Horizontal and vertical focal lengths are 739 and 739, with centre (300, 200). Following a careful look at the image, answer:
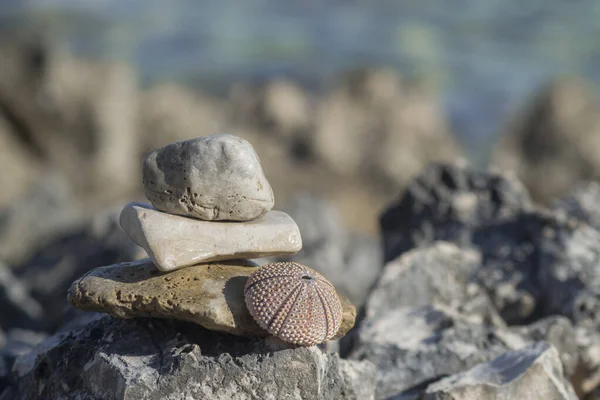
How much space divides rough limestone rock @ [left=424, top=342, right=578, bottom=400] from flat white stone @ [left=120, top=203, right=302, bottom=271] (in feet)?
3.49

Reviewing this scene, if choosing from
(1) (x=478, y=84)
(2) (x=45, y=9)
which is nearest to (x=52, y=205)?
(2) (x=45, y=9)

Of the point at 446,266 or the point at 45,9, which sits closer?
the point at 446,266

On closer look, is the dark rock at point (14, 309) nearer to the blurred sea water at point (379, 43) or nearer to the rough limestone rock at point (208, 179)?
the rough limestone rock at point (208, 179)

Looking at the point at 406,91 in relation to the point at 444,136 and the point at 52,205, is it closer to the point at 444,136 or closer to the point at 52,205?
the point at 444,136

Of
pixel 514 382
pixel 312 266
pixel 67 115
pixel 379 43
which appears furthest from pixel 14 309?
pixel 379 43

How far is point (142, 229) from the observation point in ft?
11.6

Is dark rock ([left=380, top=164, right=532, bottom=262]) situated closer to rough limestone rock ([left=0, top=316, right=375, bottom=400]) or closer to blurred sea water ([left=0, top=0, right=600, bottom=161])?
rough limestone rock ([left=0, top=316, right=375, bottom=400])

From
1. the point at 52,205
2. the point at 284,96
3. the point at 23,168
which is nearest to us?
the point at 52,205

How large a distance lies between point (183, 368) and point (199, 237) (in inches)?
25.7

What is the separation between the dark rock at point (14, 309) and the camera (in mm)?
6418

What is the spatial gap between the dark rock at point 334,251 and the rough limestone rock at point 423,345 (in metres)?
1.40

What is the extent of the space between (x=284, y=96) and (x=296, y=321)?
15.9m

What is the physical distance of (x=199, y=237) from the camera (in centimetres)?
359

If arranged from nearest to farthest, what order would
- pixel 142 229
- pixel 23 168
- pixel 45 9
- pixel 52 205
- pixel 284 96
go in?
pixel 142 229 → pixel 52 205 → pixel 23 168 → pixel 284 96 → pixel 45 9
